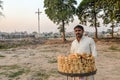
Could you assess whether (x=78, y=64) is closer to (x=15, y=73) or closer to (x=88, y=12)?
(x=15, y=73)

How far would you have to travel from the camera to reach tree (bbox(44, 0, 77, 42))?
42.2 meters

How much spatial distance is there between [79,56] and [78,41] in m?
0.61

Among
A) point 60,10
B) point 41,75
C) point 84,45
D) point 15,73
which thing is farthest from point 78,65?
point 60,10

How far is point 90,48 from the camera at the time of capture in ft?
20.1

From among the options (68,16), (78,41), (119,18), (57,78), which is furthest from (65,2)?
(78,41)

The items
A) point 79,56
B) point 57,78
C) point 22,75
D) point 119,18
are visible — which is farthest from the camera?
point 119,18

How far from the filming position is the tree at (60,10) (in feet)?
139

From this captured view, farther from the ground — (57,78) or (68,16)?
(68,16)

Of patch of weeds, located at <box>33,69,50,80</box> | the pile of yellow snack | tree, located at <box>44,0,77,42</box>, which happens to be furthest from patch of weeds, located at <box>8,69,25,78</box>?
tree, located at <box>44,0,77,42</box>

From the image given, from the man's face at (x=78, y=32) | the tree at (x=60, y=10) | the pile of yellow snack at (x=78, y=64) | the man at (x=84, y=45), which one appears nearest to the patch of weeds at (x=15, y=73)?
the man at (x=84, y=45)

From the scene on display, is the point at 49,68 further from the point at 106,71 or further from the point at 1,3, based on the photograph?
the point at 1,3

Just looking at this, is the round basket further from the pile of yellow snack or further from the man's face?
the man's face

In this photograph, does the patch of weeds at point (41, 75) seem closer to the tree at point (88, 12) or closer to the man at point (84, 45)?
the man at point (84, 45)

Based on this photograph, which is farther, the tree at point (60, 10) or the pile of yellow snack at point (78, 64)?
the tree at point (60, 10)
